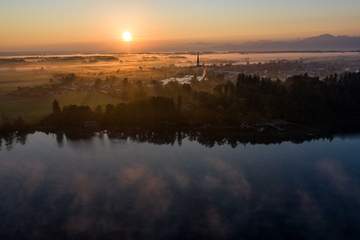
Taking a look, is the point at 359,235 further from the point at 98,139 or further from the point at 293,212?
the point at 98,139

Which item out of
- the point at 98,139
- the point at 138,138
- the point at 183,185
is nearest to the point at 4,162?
the point at 98,139

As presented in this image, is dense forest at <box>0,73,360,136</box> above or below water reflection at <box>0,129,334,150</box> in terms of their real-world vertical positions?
above

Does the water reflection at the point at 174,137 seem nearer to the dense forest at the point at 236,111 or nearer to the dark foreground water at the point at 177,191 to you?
the dark foreground water at the point at 177,191

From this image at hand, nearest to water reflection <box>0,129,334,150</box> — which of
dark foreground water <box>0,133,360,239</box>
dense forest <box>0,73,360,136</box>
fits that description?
dark foreground water <box>0,133,360,239</box>

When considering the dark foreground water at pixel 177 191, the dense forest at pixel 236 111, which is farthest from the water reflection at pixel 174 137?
the dense forest at pixel 236 111

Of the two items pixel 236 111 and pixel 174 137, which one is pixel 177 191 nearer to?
pixel 174 137

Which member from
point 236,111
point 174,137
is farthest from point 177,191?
point 236,111

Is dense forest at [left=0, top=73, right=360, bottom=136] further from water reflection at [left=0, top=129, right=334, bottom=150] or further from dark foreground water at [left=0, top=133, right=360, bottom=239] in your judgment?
dark foreground water at [left=0, top=133, right=360, bottom=239]
